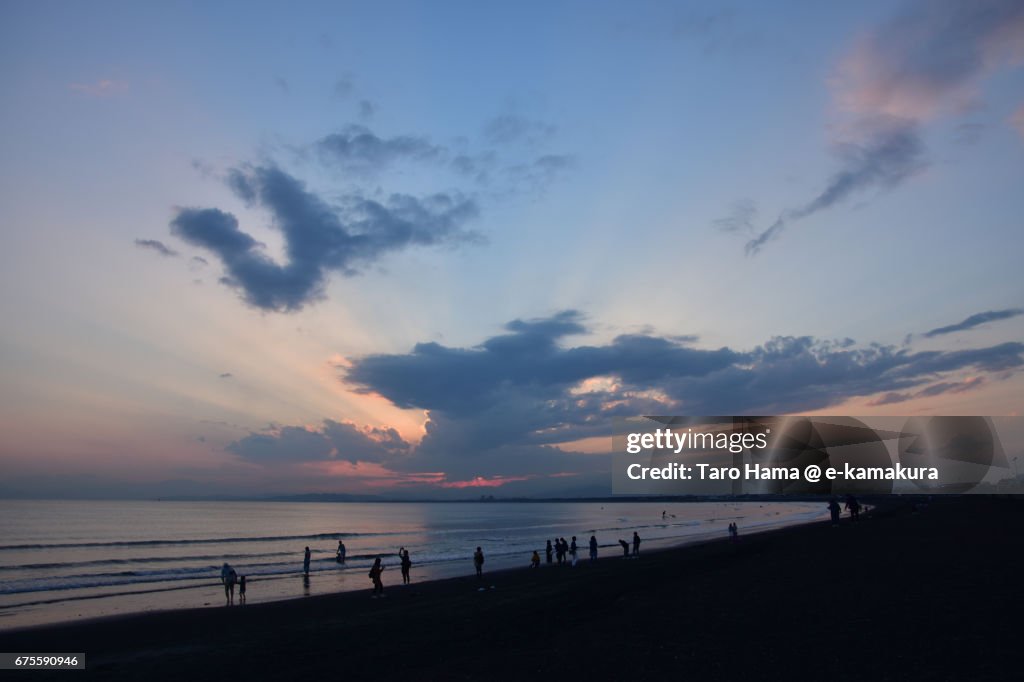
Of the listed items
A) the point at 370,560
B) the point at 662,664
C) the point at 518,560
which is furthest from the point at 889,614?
the point at 370,560

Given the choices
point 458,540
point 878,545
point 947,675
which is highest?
point 947,675

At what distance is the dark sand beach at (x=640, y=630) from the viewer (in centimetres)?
1149

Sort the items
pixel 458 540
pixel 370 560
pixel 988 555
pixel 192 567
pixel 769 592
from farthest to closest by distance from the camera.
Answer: pixel 458 540 → pixel 370 560 → pixel 192 567 → pixel 988 555 → pixel 769 592

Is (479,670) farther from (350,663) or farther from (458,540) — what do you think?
(458,540)

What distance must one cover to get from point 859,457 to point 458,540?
45892 millimetres

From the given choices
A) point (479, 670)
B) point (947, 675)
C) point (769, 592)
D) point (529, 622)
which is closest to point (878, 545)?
point (769, 592)

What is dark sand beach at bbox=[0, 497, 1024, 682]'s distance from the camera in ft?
37.7

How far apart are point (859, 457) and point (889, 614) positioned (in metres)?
62.6

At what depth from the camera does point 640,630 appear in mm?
15016

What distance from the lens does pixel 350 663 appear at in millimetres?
13984

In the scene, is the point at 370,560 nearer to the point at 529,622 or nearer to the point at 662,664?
the point at 529,622

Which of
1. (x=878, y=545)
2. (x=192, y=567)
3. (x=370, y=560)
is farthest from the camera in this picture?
(x=370, y=560)

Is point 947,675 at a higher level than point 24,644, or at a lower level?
higher

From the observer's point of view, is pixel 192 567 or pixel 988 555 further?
pixel 192 567
